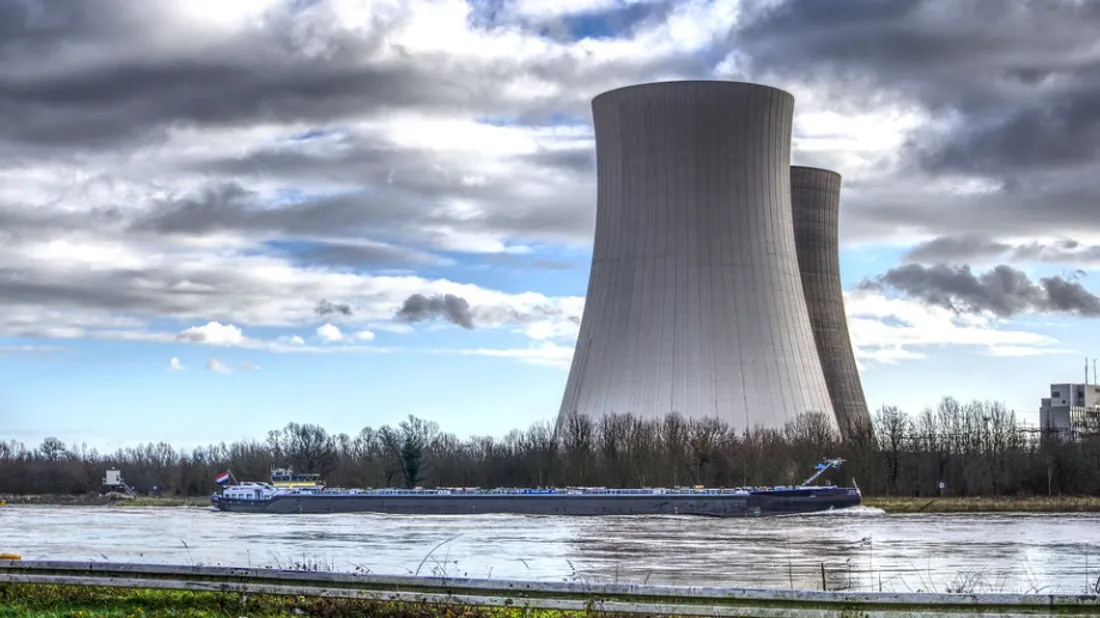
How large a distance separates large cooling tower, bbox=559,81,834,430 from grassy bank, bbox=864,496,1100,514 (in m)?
6.94

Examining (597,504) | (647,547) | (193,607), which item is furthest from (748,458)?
(193,607)

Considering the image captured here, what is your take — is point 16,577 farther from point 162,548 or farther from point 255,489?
point 255,489

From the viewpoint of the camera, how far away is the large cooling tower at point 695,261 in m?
53.8

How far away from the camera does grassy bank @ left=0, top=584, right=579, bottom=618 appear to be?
11.9 m

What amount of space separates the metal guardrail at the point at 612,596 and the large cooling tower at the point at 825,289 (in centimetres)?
5899

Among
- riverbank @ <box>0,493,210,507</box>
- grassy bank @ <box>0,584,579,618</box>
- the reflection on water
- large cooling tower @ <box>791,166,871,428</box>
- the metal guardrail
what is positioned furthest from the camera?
riverbank @ <box>0,493,210,507</box>

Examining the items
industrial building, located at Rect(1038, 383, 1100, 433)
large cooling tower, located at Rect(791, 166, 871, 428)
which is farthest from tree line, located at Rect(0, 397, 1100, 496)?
industrial building, located at Rect(1038, 383, 1100, 433)

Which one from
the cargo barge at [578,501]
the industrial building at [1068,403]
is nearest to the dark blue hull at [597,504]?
the cargo barge at [578,501]

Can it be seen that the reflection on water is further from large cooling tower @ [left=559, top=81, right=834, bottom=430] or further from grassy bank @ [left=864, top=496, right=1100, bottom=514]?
large cooling tower @ [left=559, top=81, right=834, bottom=430]

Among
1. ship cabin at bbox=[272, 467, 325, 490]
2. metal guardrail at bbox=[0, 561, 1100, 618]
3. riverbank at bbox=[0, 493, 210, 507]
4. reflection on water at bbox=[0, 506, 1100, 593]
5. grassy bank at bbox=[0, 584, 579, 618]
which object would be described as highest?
ship cabin at bbox=[272, 467, 325, 490]

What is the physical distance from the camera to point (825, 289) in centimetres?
7100

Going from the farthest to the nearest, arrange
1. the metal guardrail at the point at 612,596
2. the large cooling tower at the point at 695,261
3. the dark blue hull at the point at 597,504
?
the large cooling tower at the point at 695,261, the dark blue hull at the point at 597,504, the metal guardrail at the point at 612,596

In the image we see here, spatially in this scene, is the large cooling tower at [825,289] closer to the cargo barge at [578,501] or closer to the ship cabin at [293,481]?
the cargo barge at [578,501]

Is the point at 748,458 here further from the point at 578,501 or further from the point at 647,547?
the point at 647,547
